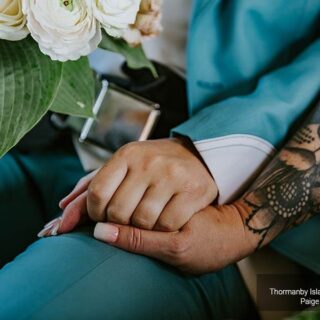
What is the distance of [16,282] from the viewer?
61cm

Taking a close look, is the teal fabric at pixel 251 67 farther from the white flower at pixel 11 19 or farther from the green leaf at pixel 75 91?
the white flower at pixel 11 19

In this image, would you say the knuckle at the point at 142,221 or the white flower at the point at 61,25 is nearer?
the white flower at the point at 61,25

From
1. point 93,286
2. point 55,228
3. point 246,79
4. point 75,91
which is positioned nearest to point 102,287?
point 93,286

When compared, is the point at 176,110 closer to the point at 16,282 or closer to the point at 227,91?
the point at 227,91

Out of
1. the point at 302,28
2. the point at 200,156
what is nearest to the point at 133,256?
the point at 200,156

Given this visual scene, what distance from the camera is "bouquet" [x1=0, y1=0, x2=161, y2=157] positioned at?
50 centimetres

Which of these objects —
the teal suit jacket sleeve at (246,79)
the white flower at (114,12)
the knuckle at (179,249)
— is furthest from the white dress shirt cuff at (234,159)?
the white flower at (114,12)

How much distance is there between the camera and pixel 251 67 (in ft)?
2.75

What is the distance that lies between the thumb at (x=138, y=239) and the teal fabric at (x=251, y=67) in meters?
0.15

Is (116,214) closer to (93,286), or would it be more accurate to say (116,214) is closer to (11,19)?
(93,286)

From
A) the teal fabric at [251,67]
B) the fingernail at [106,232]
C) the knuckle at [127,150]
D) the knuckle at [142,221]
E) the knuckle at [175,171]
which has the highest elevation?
the teal fabric at [251,67]

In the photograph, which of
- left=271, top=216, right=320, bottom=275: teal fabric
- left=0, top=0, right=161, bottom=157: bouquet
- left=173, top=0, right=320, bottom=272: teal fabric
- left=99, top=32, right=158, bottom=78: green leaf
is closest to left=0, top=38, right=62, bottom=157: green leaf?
left=0, top=0, right=161, bottom=157: bouquet

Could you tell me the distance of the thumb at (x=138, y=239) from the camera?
632mm

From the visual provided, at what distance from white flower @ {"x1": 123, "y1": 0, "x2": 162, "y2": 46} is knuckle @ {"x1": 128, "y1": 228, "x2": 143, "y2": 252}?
0.23 m
